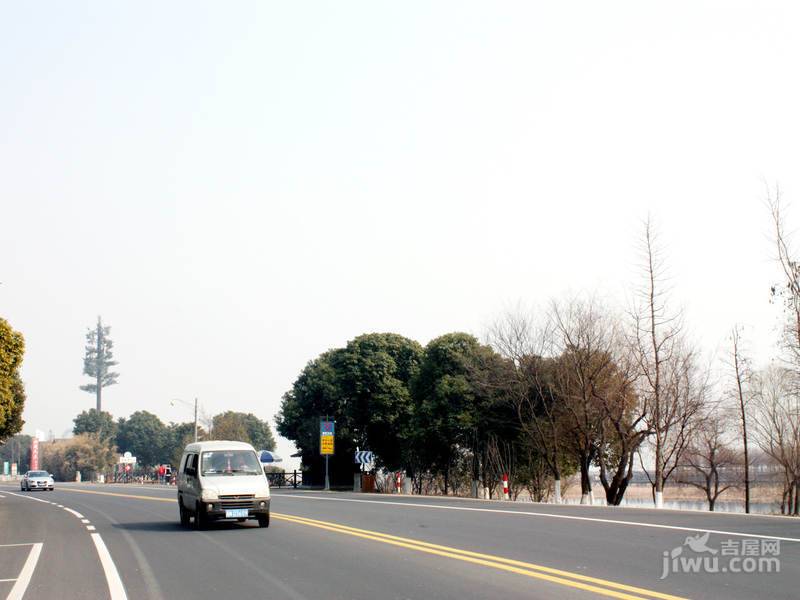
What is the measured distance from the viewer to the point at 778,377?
2188 inches

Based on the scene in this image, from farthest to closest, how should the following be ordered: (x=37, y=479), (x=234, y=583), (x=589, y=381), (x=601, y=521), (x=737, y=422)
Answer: (x=37, y=479)
(x=737, y=422)
(x=589, y=381)
(x=601, y=521)
(x=234, y=583)

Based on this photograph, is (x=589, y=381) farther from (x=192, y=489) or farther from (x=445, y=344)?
(x=192, y=489)

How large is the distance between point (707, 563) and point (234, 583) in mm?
6681

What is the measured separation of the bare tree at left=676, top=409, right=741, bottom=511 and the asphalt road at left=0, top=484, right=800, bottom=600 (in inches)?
1325

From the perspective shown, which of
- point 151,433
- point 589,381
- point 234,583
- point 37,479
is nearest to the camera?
point 234,583

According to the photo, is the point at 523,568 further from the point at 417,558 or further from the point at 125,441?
the point at 125,441

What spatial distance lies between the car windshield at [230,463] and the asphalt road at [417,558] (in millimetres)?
1354

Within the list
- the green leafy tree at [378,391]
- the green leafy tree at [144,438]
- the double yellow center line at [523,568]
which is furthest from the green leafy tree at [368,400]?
the green leafy tree at [144,438]

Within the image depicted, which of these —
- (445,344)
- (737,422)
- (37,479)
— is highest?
(445,344)

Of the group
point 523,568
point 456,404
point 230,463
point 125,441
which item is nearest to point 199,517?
point 230,463

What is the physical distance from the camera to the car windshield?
68.1ft

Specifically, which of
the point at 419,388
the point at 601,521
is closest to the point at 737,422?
the point at 419,388

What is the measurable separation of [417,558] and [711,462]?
171 ft

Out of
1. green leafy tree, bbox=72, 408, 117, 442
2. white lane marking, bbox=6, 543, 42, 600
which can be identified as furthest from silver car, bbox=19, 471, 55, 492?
green leafy tree, bbox=72, 408, 117, 442
